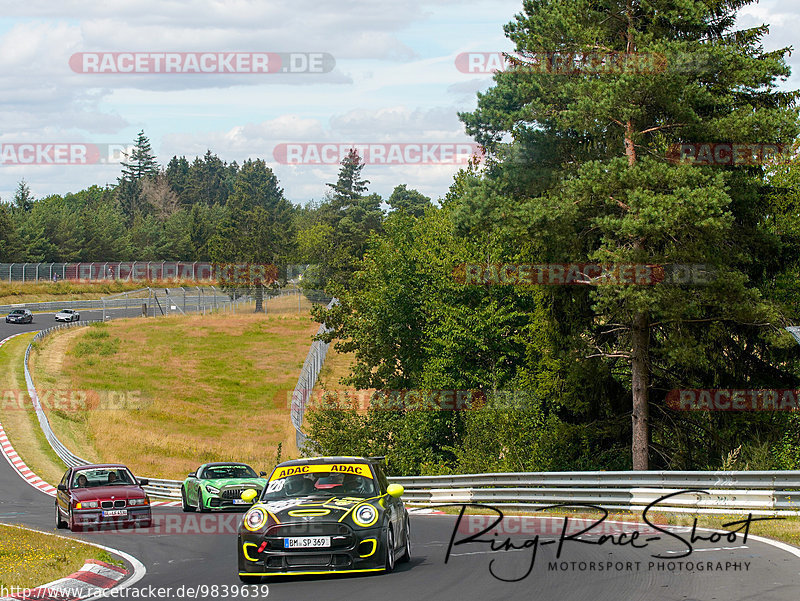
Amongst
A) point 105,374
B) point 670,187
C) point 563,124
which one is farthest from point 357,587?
point 105,374

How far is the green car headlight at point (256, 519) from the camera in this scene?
11055mm

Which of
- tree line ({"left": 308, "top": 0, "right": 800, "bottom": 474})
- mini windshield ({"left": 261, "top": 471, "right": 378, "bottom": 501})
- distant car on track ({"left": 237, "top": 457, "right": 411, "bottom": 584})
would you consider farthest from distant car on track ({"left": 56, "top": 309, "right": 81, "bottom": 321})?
distant car on track ({"left": 237, "top": 457, "right": 411, "bottom": 584})

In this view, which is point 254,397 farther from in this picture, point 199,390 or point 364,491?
point 364,491

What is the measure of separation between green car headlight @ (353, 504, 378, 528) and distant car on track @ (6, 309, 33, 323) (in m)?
79.8

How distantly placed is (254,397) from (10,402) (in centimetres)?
1654

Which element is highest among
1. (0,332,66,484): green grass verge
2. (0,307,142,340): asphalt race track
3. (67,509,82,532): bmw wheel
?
(0,307,142,340): asphalt race track

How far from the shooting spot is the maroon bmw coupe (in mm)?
19609

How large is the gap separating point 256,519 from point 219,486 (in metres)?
12.7

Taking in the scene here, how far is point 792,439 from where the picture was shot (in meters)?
26.8

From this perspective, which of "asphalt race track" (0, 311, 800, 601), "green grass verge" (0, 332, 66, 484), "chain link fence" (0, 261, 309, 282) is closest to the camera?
"asphalt race track" (0, 311, 800, 601)

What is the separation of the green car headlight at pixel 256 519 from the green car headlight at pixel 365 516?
3.30 feet

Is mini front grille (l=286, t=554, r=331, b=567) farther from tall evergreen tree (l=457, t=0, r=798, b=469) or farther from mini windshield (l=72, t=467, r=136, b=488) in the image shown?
tall evergreen tree (l=457, t=0, r=798, b=469)

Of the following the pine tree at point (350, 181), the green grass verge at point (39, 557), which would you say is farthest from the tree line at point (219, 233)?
the green grass verge at point (39, 557)

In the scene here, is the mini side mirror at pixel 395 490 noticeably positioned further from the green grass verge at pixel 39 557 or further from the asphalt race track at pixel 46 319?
the asphalt race track at pixel 46 319
